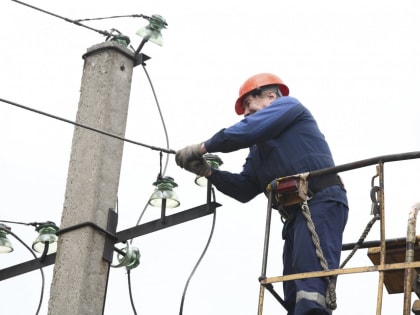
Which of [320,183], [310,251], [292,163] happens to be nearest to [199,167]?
[292,163]

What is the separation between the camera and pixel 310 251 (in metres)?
8.38

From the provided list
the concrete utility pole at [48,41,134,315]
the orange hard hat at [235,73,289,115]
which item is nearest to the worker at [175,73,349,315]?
the orange hard hat at [235,73,289,115]

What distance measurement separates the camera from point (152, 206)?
977 centimetres

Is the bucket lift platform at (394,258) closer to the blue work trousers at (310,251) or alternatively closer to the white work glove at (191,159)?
the blue work trousers at (310,251)

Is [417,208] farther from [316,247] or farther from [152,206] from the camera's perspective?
[152,206]

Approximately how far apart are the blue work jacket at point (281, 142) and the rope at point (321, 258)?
0.59ft

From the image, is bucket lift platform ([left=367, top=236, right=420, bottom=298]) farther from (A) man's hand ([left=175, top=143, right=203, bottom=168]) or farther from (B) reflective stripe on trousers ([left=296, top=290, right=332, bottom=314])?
(A) man's hand ([left=175, top=143, right=203, bottom=168])

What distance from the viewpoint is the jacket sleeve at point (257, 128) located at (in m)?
8.86

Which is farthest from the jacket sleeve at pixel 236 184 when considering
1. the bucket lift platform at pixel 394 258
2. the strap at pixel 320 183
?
the bucket lift platform at pixel 394 258

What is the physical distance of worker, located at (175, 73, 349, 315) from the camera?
27.5ft

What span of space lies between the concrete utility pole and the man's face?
95 cm

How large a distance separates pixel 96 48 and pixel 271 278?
8.78ft

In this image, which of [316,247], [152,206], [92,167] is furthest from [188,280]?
[316,247]

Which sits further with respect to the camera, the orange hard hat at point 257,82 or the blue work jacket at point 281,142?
the orange hard hat at point 257,82
